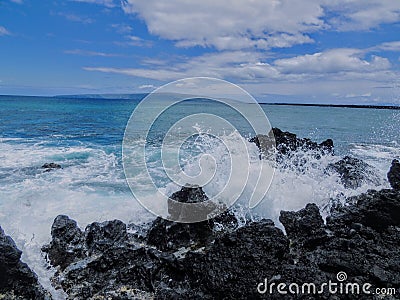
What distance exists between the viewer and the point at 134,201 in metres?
10.2

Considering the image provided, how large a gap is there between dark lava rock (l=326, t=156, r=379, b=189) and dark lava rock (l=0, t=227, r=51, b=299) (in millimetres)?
8301

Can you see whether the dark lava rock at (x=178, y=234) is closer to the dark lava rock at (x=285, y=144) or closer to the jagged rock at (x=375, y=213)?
the jagged rock at (x=375, y=213)

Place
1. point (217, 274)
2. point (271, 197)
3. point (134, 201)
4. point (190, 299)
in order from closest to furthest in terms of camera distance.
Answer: point (190, 299) < point (217, 274) < point (271, 197) < point (134, 201)

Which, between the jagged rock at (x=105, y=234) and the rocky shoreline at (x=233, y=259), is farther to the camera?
the jagged rock at (x=105, y=234)

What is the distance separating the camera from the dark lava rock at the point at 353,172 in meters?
10.1

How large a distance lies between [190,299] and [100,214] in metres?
5.53

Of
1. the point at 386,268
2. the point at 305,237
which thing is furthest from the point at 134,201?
the point at 386,268

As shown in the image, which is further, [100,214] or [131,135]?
[131,135]

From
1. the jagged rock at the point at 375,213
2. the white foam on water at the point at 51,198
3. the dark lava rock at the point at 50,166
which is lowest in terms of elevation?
the white foam on water at the point at 51,198

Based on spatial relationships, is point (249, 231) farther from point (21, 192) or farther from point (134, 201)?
point (21, 192)

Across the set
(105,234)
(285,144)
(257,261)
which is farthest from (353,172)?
(105,234)

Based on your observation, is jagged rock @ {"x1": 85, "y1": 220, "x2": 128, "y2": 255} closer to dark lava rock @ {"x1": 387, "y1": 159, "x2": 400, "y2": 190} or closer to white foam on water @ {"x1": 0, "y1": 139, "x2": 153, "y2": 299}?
white foam on water @ {"x1": 0, "y1": 139, "x2": 153, "y2": 299}

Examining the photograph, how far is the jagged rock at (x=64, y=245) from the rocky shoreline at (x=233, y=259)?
2cm

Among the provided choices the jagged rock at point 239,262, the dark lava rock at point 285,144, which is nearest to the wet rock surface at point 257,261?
the jagged rock at point 239,262
